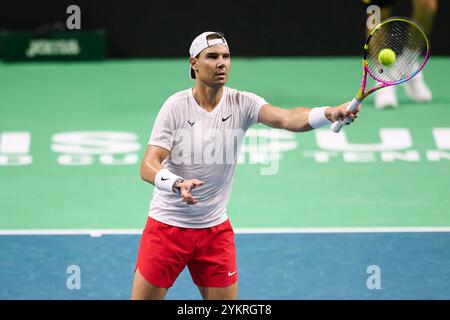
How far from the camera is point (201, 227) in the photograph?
663 cm

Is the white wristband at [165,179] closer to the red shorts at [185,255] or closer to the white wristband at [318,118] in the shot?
the red shorts at [185,255]

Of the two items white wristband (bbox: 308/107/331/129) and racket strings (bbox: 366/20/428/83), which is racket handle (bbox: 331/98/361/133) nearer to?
white wristband (bbox: 308/107/331/129)

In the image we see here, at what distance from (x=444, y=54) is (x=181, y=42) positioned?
422 cm

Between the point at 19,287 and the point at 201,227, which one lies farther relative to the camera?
the point at 19,287

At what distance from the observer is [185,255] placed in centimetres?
659

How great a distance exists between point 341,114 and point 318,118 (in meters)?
0.24

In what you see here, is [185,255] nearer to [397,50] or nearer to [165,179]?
[165,179]

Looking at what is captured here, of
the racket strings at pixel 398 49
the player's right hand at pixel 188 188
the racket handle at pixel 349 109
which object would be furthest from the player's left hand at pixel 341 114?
the player's right hand at pixel 188 188

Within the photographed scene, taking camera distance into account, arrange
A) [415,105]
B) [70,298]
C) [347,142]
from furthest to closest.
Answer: [415,105] < [347,142] < [70,298]

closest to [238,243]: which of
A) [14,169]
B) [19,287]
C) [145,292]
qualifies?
[19,287]

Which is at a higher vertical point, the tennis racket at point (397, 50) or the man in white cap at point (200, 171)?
the tennis racket at point (397, 50)

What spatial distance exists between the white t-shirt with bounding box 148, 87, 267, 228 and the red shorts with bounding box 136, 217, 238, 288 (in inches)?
2.4

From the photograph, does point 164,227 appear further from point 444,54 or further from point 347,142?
point 444,54

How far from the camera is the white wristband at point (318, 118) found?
251 inches
